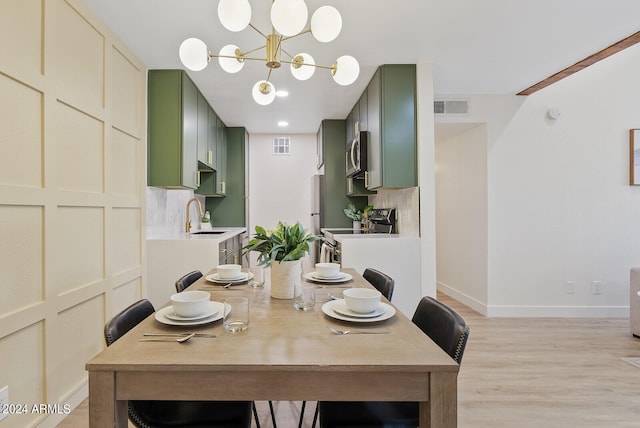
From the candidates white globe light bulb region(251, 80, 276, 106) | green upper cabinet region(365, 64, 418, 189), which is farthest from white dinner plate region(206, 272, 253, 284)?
green upper cabinet region(365, 64, 418, 189)

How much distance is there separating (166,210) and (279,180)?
2539mm

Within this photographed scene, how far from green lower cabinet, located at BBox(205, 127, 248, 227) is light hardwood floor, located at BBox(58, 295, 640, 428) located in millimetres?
3398

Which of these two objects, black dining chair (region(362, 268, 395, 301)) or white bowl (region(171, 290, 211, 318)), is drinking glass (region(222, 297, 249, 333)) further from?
black dining chair (region(362, 268, 395, 301))

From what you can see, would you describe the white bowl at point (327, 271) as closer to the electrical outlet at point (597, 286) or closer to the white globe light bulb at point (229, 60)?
the white globe light bulb at point (229, 60)

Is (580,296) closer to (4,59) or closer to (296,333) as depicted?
(296,333)

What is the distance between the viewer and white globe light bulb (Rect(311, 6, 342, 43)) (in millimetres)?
1522

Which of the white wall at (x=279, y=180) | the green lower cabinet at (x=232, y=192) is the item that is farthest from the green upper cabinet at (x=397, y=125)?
the white wall at (x=279, y=180)

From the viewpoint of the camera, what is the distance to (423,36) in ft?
8.32

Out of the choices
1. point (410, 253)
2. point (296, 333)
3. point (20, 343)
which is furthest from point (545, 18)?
point (20, 343)

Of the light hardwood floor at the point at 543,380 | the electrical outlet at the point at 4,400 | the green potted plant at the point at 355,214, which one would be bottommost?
the light hardwood floor at the point at 543,380

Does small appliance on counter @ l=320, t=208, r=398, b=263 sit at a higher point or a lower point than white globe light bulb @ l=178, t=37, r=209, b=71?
lower

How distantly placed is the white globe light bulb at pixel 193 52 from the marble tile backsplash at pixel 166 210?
1820 mm

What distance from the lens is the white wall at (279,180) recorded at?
19.4 feet

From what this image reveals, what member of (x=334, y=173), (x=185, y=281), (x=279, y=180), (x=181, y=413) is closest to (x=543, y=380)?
(x=181, y=413)
